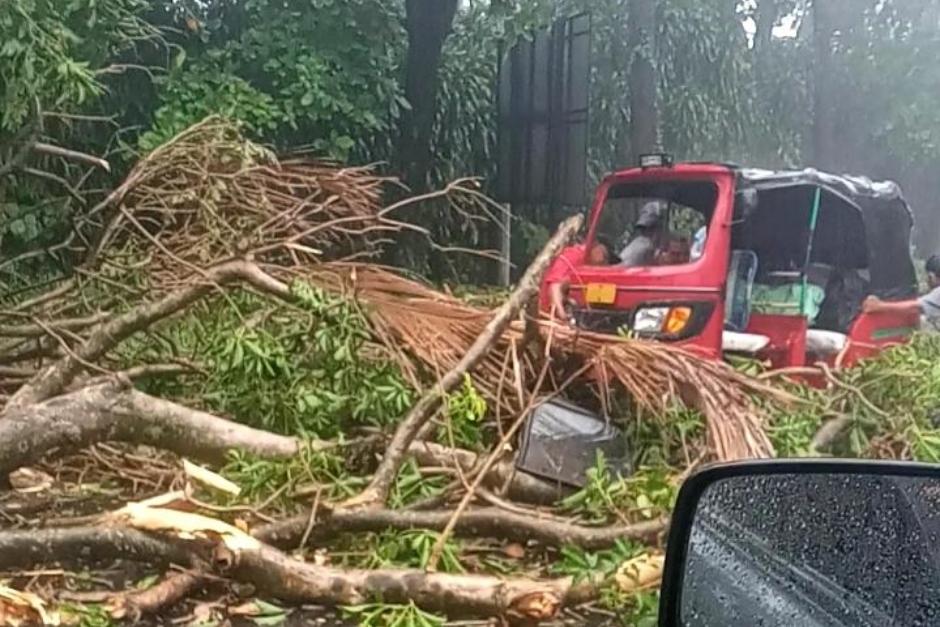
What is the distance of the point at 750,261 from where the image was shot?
4.83 feet

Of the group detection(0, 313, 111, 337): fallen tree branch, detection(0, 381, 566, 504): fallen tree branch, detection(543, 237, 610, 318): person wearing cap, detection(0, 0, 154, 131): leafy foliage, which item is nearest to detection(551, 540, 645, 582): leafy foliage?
detection(0, 381, 566, 504): fallen tree branch

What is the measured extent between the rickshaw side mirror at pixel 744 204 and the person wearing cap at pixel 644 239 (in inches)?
3.9

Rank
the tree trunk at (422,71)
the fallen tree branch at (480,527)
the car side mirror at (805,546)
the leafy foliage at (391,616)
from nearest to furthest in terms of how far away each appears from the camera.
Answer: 1. the car side mirror at (805,546)
2. the leafy foliage at (391,616)
3. the fallen tree branch at (480,527)
4. the tree trunk at (422,71)

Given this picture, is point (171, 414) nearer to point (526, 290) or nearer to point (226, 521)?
point (226, 521)

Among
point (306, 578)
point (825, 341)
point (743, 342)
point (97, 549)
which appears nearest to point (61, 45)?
point (97, 549)

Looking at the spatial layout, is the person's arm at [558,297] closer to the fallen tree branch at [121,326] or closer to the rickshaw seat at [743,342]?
the rickshaw seat at [743,342]

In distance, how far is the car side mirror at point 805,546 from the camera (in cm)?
72

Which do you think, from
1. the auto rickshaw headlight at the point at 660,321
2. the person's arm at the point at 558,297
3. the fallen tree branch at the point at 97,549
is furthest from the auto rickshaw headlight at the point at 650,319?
the fallen tree branch at the point at 97,549

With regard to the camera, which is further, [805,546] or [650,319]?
[650,319]

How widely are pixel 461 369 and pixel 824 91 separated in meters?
0.59

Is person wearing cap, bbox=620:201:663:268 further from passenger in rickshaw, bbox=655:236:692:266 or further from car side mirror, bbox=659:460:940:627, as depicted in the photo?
car side mirror, bbox=659:460:940:627

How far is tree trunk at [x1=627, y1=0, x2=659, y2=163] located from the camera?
4.77 ft

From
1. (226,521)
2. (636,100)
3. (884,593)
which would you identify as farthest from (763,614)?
(636,100)

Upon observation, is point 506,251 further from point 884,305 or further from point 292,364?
point 884,305
